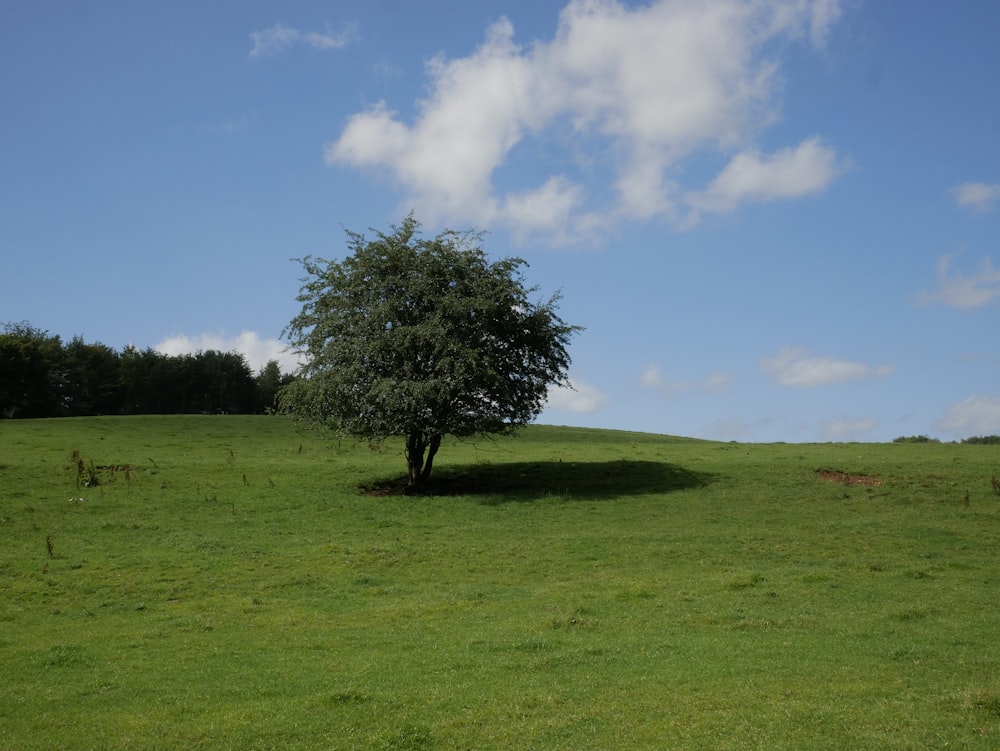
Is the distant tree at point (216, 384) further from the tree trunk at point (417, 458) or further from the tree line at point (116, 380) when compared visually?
the tree trunk at point (417, 458)

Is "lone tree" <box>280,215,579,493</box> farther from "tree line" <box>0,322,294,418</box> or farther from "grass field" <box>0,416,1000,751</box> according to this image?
"tree line" <box>0,322,294,418</box>

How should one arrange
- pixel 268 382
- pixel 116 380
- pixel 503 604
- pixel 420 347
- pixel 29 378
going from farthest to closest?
pixel 268 382 < pixel 116 380 < pixel 29 378 < pixel 420 347 < pixel 503 604

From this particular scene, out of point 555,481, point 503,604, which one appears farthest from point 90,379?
point 503,604

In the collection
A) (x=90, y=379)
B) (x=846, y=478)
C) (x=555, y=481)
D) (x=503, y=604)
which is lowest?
(x=503, y=604)

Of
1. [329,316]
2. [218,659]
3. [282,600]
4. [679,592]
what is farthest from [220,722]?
[329,316]

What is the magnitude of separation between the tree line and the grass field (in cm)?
3855

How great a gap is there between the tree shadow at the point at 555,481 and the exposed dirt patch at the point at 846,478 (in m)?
5.64

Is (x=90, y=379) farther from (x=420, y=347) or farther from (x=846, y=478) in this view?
(x=846, y=478)

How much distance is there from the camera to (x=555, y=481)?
4219 centimetres

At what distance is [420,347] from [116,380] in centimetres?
6708

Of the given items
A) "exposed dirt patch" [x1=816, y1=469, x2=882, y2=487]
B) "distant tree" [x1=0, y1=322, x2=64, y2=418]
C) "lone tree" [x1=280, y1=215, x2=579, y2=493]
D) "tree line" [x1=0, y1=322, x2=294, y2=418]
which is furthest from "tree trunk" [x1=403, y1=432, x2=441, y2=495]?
Answer: "distant tree" [x1=0, y1=322, x2=64, y2=418]

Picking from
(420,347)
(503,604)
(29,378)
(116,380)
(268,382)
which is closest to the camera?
(503,604)

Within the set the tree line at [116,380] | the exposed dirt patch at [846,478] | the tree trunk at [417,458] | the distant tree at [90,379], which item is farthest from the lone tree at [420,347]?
the distant tree at [90,379]

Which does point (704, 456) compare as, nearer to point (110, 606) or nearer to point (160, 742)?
point (110, 606)
